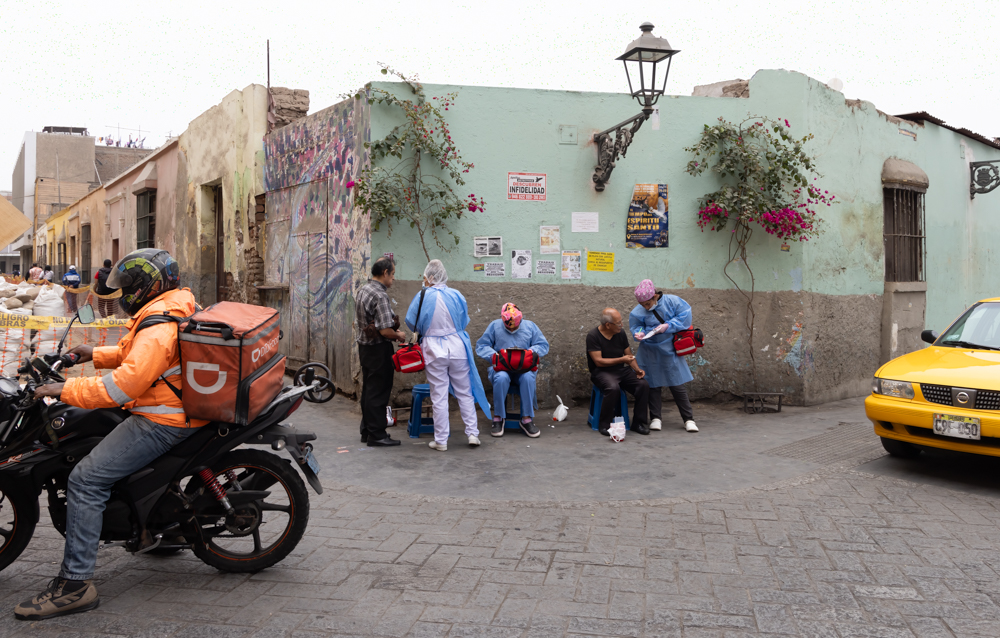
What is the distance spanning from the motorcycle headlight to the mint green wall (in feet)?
9.42

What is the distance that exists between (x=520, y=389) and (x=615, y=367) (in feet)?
3.57

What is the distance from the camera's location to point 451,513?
4926 mm

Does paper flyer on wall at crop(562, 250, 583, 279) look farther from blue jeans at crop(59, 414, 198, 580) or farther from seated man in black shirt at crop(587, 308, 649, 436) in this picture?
blue jeans at crop(59, 414, 198, 580)

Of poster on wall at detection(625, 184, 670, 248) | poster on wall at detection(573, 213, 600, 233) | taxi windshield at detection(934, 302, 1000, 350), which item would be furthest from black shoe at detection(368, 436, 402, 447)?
taxi windshield at detection(934, 302, 1000, 350)

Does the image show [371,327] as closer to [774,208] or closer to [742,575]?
[742,575]

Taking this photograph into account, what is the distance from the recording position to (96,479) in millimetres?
3324

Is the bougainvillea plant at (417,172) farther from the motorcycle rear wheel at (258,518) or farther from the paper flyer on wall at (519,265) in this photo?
the motorcycle rear wheel at (258,518)

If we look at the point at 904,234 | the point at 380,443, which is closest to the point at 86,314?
the point at 380,443

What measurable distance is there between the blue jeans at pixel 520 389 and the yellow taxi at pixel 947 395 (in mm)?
3097

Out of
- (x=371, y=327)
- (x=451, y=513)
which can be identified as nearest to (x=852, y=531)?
(x=451, y=513)

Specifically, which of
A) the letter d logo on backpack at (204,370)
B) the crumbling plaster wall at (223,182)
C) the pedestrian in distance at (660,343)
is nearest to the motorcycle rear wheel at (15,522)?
the letter d logo on backpack at (204,370)

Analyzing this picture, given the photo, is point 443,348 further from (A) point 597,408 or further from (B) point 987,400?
(B) point 987,400

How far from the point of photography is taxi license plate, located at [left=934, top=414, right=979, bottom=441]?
5457 mm

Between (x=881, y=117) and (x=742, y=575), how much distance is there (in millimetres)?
8776
